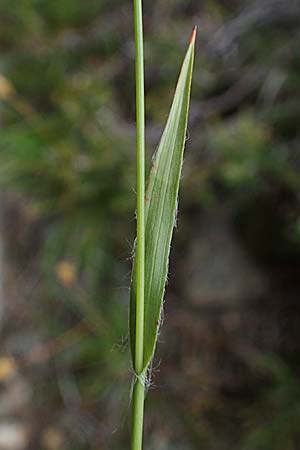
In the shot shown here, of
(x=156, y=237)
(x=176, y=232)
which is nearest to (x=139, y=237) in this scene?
(x=156, y=237)

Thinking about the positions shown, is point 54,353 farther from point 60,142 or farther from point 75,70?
point 75,70

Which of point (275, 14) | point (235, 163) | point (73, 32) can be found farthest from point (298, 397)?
point (73, 32)

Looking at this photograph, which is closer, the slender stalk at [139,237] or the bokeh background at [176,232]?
the slender stalk at [139,237]

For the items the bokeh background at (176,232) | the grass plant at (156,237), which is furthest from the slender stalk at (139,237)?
the bokeh background at (176,232)

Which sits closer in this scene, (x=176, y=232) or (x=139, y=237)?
(x=139, y=237)

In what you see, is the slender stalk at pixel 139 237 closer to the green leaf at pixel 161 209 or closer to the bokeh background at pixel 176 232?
the green leaf at pixel 161 209

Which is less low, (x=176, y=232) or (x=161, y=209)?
(x=176, y=232)

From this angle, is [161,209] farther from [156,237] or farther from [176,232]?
[176,232]
